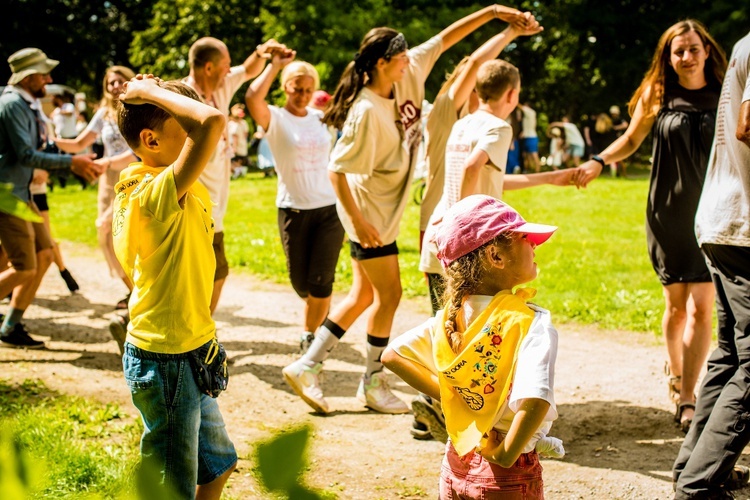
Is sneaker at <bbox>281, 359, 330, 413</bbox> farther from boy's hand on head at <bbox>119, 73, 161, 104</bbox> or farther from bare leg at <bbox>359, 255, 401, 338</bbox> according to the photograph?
boy's hand on head at <bbox>119, 73, 161, 104</bbox>

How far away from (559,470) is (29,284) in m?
4.14

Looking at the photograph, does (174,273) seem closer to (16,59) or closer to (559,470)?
(559,470)

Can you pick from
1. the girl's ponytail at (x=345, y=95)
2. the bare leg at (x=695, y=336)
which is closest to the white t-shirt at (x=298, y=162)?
the girl's ponytail at (x=345, y=95)

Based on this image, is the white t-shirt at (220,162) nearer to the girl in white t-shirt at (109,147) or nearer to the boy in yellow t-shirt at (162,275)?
the girl in white t-shirt at (109,147)

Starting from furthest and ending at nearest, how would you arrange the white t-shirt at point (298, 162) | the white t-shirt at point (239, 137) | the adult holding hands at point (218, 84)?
the white t-shirt at point (239, 137), the white t-shirt at point (298, 162), the adult holding hands at point (218, 84)

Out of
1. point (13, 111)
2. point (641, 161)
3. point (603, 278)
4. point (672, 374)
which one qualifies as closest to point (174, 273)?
point (672, 374)

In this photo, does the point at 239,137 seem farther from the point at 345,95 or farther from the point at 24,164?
the point at 345,95

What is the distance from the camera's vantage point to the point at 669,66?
15.6 ft

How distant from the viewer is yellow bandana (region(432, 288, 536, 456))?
241cm

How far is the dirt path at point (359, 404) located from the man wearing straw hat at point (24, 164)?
0.44 metres

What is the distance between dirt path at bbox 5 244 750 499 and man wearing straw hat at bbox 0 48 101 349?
1.43 ft

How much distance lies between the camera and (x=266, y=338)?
6.96 m

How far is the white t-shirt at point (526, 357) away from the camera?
7.51 ft

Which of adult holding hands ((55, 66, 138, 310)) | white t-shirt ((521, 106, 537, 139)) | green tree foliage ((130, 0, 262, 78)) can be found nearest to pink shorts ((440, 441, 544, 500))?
adult holding hands ((55, 66, 138, 310))
